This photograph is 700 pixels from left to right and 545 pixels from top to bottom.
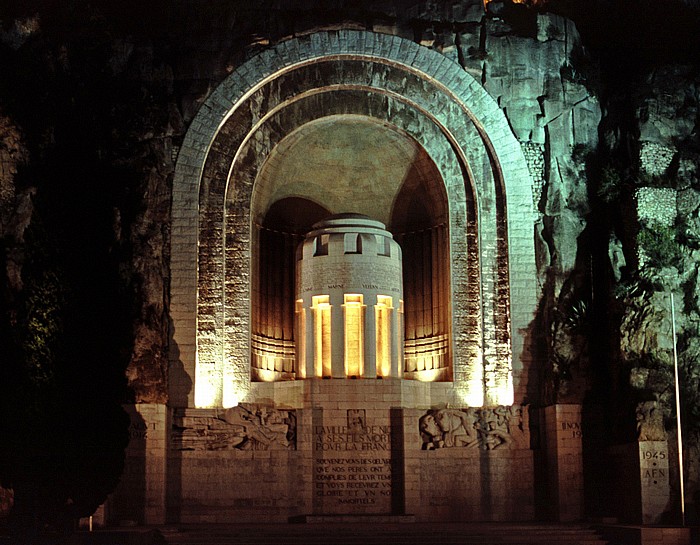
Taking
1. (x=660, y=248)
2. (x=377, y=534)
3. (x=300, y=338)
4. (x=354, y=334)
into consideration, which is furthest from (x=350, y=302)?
(x=660, y=248)

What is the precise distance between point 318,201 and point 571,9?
825 centimetres

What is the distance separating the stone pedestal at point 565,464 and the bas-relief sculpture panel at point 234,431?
547 centimetres

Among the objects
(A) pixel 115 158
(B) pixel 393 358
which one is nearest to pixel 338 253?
(B) pixel 393 358

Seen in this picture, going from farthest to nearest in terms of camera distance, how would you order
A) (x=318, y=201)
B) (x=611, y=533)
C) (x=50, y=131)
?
(x=318, y=201)
(x=50, y=131)
(x=611, y=533)

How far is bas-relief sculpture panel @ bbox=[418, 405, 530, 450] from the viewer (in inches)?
948

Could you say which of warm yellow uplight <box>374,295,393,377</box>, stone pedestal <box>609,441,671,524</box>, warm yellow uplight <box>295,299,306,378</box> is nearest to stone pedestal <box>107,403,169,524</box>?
warm yellow uplight <box>295,299,306,378</box>

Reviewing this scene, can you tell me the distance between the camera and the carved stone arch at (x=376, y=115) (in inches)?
974

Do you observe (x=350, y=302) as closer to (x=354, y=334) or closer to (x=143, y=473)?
(x=354, y=334)

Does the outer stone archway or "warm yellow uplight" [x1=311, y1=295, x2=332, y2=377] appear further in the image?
"warm yellow uplight" [x1=311, y1=295, x2=332, y2=377]

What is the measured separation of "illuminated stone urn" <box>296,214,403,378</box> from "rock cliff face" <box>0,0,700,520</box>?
10.4ft

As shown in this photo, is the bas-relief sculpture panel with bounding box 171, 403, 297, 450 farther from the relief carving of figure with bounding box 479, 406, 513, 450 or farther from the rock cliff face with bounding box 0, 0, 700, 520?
the relief carving of figure with bounding box 479, 406, 513, 450

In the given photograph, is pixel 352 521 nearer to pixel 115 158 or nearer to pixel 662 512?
pixel 662 512

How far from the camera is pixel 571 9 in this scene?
29219 mm

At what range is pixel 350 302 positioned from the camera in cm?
2512
